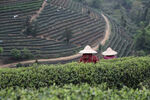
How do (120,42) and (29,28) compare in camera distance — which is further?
(120,42)

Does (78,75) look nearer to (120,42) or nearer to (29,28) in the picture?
(29,28)

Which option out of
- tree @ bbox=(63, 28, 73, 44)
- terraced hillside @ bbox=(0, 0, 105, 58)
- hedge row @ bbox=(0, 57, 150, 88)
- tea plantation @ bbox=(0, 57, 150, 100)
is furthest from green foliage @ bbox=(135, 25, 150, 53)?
hedge row @ bbox=(0, 57, 150, 88)

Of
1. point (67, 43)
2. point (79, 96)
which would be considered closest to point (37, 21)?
point (67, 43)

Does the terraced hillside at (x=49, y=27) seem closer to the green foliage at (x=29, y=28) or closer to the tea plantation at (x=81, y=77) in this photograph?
the green foliage at (x=29, y=28)

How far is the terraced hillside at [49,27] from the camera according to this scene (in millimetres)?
22281

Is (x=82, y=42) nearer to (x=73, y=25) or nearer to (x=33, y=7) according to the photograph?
(x=73, y=25)

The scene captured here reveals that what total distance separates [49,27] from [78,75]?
22.1 metres

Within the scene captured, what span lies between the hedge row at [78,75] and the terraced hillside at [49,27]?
16.6 metres

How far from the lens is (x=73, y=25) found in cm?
2900

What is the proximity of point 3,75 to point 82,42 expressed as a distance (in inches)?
850

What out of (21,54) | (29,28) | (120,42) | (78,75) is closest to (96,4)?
(120,42)

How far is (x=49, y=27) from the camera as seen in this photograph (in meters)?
26.3

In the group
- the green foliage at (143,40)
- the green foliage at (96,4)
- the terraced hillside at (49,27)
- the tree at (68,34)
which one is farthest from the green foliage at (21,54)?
the green foliage at (96,4)

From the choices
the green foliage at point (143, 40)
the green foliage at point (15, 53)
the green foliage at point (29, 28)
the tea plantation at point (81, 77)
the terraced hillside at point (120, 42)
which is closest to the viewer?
the tea plantation at point (81, 77)
